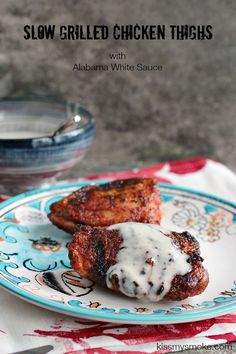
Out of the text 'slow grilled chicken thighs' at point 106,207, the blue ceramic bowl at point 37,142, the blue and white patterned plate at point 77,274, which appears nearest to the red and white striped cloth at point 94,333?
the blue and white patterned plate at point 77,274

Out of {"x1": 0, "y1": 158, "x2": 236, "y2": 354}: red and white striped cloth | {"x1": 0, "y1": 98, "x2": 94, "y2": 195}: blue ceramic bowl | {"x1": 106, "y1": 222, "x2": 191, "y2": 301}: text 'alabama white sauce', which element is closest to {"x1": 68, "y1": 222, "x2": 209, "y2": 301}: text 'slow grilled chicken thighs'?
{"x1": 106, "y1": 222, "x2": 191, "y2": 301}: text 'alabama white sauce'

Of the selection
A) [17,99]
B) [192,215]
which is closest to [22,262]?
[192,215]

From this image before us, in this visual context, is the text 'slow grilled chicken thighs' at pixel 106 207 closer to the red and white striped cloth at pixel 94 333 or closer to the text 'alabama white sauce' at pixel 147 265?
the text 'alabama white sauce' at pixel 147 265

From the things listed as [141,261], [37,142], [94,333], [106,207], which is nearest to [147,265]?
[141,261]

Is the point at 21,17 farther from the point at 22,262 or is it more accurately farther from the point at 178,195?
the point at 22,262

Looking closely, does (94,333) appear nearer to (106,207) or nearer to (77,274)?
(77,274)

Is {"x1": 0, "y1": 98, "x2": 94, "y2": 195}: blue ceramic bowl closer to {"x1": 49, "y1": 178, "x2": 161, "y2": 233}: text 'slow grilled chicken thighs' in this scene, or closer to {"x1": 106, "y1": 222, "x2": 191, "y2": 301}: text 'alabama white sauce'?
{"x1": 49, "y1": 178, "x2": 161, "y2": 233}: text 'slow grilled chicken thighs'
